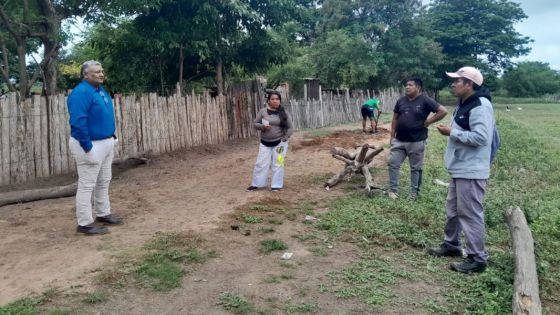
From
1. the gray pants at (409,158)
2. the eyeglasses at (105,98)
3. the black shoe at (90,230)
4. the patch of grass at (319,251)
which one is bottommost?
the patch of grass at (319,251)

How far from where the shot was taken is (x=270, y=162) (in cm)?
738

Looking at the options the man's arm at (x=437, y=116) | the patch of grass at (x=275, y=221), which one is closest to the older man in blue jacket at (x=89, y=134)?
the patch of grass at (x=275, y=221)

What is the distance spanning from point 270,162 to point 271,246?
2.67 m

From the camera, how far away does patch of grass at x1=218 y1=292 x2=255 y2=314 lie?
347 cm

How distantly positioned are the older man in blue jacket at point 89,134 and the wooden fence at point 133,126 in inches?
114

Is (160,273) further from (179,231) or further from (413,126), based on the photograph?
(413,126)

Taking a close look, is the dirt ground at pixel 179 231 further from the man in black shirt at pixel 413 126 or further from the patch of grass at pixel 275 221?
the man in black shirt at pixel 413 126

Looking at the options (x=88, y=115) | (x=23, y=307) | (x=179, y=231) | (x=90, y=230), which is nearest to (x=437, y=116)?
(x=179, y=231)

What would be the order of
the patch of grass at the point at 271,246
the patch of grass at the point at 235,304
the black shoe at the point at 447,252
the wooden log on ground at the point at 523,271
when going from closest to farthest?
1. the wooden log on ground at the point at 523,271
2. the patch of grass at the point at 235,304
3. the black shoe at the point at 447,252
4. the patch of grass at the point at 271,246

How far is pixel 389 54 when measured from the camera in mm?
32688

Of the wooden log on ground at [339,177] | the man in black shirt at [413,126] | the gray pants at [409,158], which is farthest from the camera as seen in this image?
the wooden log on ground at [339,177]

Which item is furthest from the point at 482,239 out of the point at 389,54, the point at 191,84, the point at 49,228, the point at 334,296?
the point at 389,54

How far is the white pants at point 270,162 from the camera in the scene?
7207 millimetres

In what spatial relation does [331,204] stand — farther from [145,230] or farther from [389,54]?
[389,54]
